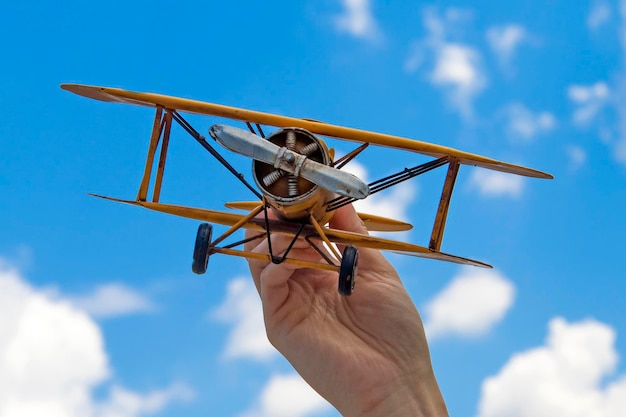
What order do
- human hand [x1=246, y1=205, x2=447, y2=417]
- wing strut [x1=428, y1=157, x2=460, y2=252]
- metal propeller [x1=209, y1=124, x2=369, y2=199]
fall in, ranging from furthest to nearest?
wing strut [x1=428, y1=157, x2=460, y2=252] → human hand [x1=246, y1=205, x2=447, y2=417] → metal propeller [x1=209, y1=124, x2=369, y2=199]

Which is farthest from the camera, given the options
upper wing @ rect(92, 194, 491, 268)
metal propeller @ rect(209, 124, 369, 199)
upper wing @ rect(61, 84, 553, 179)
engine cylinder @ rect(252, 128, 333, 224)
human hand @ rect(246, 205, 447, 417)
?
human hand @ rect(246, 205, 447, 417)

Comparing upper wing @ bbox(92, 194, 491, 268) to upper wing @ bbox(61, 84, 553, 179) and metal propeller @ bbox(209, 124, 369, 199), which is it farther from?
upper wing @ bbox(61, 84, 553, 179)

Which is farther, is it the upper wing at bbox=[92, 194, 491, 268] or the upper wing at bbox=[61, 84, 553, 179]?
the upper wing at bbox=[92, 194, 491, 268]

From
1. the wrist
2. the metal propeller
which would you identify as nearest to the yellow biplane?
the metal propeller

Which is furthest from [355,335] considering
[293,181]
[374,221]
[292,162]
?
[374,221]

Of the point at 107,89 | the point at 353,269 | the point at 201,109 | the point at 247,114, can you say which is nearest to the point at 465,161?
the point at 353,269

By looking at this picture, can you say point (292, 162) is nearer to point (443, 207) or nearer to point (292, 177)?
point (292, 177)

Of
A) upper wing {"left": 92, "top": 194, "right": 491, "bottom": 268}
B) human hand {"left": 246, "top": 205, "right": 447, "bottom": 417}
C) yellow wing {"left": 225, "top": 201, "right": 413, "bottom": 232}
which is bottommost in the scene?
human hand {"left": 246, "top": 205, "right": 447, "bottom": 417}
